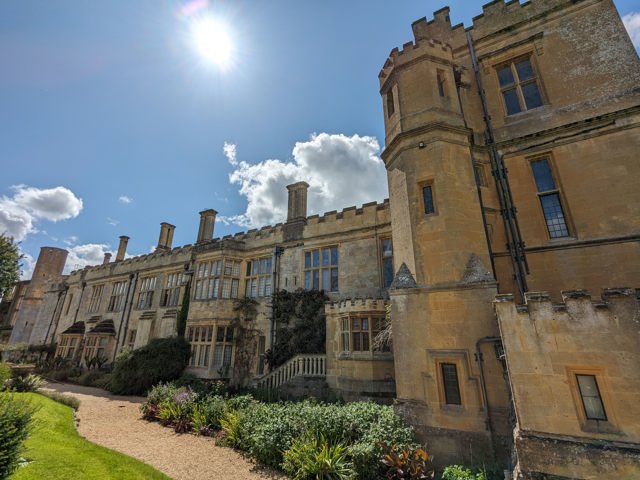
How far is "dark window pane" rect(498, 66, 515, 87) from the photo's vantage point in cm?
1029

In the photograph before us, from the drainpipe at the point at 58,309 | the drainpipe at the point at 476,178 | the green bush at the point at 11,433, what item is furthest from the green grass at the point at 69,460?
the drainpipe at the point at 58,309

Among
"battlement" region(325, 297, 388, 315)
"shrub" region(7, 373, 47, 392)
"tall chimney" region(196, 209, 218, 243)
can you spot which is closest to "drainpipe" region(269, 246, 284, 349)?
"battlement" region(325, 297, 388, 315)

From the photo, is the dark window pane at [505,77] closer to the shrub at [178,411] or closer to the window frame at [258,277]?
the window frame at [258,277]

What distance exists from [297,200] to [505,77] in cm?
1064

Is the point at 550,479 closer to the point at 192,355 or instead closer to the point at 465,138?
the point at 465,138

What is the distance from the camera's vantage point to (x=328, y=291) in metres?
14.2

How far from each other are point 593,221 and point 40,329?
40.0 meters

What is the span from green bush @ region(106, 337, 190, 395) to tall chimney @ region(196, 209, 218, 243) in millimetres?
6692

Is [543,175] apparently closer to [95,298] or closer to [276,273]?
[276,273]

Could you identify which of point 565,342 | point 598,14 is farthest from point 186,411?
point 598,14


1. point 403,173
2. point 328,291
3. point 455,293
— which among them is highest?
point 403,173

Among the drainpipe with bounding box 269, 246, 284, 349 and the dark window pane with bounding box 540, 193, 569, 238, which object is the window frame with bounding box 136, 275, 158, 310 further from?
the dark window pane with bounding box 540, 193, 569, 238

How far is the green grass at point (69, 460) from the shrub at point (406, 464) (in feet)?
15.5

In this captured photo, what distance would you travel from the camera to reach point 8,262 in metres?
15.4
